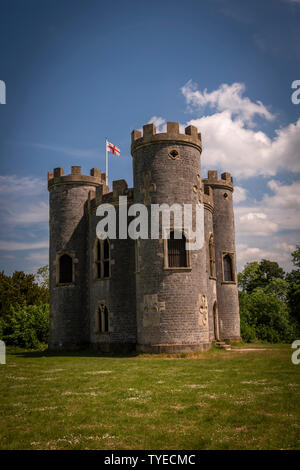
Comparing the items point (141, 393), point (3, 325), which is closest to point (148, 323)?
point (141, 393)

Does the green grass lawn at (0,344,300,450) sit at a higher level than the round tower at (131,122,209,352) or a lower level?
lower

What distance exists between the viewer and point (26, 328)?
34562 mm

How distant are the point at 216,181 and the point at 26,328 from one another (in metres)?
19.1

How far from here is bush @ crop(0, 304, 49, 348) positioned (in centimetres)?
3425

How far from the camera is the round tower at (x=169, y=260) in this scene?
21297mm

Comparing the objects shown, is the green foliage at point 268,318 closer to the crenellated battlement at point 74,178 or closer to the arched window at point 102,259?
the arched window at point 102,259

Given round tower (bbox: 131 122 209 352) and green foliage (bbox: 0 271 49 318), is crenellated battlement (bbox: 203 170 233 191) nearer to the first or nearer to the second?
round tower (bbox: 131 122 209 352)

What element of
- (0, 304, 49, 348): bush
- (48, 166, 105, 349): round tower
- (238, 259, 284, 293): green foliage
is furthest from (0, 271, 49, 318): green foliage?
(238, 259, 284, 293): green foliage

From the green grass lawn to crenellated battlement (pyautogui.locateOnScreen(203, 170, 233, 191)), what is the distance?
1617 centimetres

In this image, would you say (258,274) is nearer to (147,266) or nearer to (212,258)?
(212,258)

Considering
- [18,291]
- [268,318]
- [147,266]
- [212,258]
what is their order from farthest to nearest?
[18,291]
[268,318]
[212,258]
[147,266]

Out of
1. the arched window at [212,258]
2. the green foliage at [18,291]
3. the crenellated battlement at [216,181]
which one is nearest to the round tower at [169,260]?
the arched window at [212,258]

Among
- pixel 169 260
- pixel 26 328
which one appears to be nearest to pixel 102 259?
pixel 169 260

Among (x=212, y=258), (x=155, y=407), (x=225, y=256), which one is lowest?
(x=155, y=407)
